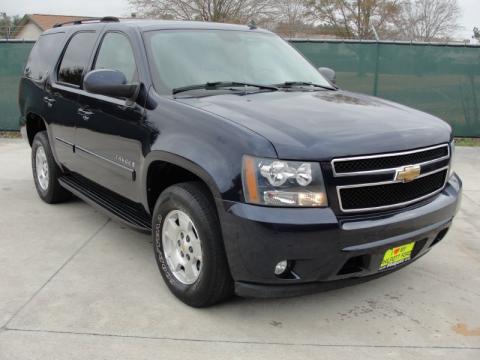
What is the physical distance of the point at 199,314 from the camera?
3443mm

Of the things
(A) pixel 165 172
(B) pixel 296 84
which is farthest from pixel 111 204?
(B) pixel 296 84

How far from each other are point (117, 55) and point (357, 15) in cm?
3622

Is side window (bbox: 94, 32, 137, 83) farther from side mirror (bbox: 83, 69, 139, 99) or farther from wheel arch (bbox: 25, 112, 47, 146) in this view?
wheel arch (bbox: 25, 112, 47, 146)

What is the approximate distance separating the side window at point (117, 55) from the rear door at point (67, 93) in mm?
237

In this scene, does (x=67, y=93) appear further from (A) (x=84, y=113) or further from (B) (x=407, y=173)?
(B) (x=407, y=173)

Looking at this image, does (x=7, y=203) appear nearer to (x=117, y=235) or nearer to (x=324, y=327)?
(x=117, y=235)

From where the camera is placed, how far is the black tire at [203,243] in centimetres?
312

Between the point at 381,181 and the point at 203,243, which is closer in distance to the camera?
the point at 381,181

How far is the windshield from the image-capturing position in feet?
12.9

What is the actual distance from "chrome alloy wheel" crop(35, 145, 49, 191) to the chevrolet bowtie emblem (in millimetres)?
4020

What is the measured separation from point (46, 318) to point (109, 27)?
252 centimetres

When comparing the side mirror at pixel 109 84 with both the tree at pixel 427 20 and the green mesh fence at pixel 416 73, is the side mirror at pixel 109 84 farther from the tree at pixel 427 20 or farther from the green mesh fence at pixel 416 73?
the tree at pixel 427 20

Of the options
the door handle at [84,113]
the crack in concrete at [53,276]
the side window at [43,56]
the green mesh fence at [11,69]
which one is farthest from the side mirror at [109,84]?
the green mesh fence at [11,69]

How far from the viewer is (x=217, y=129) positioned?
A: 10.2 feet
